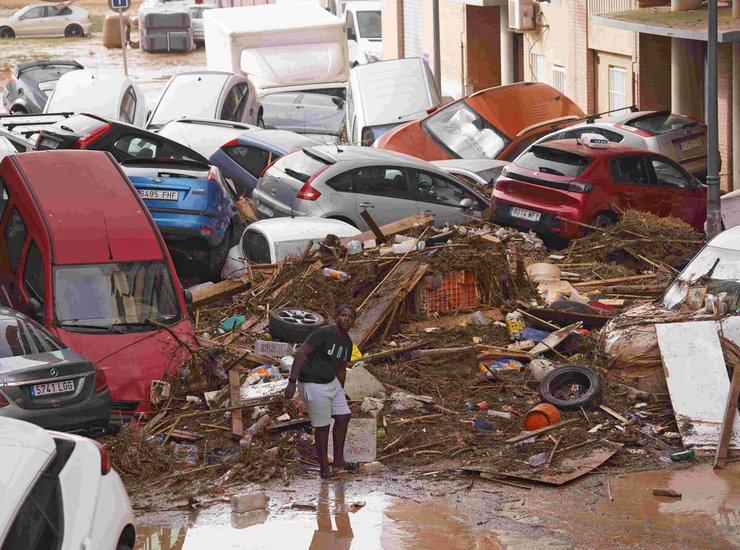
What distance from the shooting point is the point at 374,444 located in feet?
37.0

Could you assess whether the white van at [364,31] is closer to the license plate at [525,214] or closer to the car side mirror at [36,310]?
the license plate at [525,214]

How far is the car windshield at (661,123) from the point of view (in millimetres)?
23344

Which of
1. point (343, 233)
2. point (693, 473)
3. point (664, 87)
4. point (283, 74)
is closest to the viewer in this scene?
point (693, 473)

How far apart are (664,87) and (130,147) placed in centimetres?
1341

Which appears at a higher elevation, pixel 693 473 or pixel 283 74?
pixel 283 74

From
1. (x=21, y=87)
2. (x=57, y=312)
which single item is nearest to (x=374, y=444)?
(x=57, y=312)

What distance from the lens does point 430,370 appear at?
13164 mm

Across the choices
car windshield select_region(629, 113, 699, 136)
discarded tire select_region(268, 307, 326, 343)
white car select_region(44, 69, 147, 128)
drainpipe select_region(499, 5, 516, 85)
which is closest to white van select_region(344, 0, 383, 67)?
drainpipe select_region(499, 5, 516, 85)

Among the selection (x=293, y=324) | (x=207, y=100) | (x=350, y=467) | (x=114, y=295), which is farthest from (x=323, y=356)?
(x=207, y=100)

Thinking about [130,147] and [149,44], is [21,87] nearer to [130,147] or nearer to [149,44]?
[130,147]

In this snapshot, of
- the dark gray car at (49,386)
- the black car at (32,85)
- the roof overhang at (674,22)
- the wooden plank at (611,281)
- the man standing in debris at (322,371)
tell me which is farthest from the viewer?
the black car at (32,85)

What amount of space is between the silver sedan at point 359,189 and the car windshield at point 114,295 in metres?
5.07

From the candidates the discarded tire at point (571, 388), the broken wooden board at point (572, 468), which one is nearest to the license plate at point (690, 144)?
the discarded tire at point (571, 388)

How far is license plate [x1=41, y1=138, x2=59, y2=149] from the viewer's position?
2009cm
